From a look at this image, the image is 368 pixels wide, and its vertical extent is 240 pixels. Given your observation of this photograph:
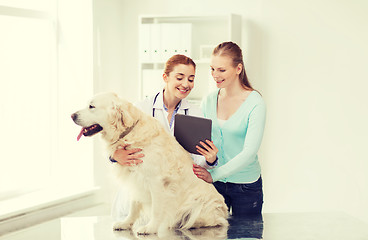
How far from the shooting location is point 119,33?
5117 mm

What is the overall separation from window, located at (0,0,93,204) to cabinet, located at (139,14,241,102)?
56cm

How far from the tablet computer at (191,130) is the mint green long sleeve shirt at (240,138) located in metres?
0.19

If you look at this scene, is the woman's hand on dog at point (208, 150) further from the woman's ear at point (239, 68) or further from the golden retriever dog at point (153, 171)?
the woman's ear at point (239, 68)

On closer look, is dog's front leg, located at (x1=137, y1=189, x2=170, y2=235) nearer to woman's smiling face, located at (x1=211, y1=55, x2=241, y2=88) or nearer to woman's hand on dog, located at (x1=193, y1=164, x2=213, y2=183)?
woman's hand on dog, located at (x1=193, y1=164, x2=213, y2=183)

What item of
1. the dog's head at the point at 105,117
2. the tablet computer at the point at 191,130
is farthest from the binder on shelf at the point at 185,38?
the dog's head at the point at 105,117

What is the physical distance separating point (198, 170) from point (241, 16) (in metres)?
3.00

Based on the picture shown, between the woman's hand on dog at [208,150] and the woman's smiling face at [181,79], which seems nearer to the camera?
the woman's hand on dog at [208,150]

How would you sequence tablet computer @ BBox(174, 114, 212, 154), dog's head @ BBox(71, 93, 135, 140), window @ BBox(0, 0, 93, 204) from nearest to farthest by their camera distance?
dog's head @ BBox(71, 93, 135, 140) → tablet computer @ BBox(174, 114, 212, 154) → window @ BBox(0, 0, 93, 204)

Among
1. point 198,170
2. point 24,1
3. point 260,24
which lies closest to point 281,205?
point 260,24

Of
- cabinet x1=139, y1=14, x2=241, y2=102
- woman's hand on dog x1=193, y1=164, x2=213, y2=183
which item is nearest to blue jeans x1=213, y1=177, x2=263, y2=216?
woman's hand on dog x1=193, y1=164, x2=213, y2=183

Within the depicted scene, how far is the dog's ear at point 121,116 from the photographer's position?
193cm

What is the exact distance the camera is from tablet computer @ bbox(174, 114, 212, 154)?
205 cm

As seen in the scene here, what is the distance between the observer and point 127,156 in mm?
1919

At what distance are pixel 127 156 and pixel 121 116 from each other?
6.7 inches
